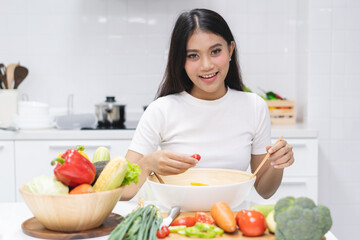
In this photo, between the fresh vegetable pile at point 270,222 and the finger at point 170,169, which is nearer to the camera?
the fresh vegetable pile at point 270,222

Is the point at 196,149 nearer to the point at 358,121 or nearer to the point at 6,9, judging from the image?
the point at 358,121

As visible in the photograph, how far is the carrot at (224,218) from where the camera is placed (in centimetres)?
107

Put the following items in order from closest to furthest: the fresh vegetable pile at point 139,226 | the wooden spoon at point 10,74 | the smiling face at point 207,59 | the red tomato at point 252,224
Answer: the fresh vegetable pile at point 139,226
the red tomato at point 252,224
the smiling face at point 207,59
the wooden spoon at point 10,74

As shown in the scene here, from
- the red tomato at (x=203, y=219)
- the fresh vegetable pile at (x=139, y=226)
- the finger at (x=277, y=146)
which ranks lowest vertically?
the red tomato at (x=203, y=219)

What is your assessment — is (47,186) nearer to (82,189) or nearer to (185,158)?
(82,189)

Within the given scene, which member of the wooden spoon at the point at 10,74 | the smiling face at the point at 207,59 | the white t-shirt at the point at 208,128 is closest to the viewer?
the smiling face at the point at 207,59

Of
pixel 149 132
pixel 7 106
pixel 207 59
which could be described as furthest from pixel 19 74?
pixel 207 59

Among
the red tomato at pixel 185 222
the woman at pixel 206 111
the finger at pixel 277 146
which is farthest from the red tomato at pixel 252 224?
the woman at pixel 206 111

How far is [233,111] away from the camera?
6.32 ft

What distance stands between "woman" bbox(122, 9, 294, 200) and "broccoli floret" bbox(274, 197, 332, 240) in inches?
30.2

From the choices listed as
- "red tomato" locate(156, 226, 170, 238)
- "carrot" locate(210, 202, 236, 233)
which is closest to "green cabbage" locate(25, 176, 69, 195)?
"red tomato" locate(156, 226, 170, 238)

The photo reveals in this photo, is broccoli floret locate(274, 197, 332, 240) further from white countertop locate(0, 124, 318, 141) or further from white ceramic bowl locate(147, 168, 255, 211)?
white countertop locate(0, 124, 318, 141)

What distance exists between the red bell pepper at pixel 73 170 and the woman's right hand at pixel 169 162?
26 cm

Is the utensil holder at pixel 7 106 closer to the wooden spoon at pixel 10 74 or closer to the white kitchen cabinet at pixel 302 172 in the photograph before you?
the wooden spoon at pixel 10 74
